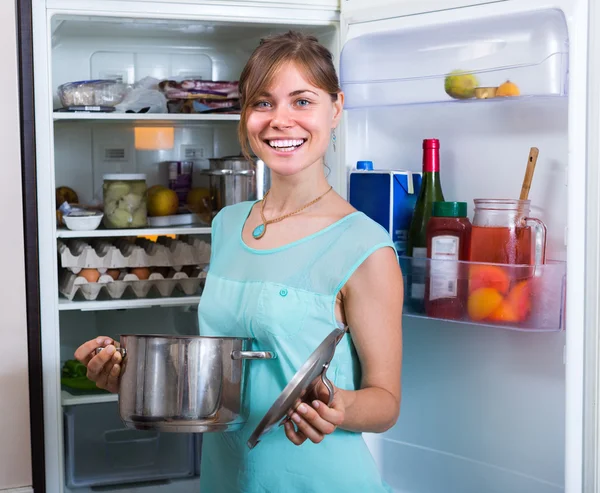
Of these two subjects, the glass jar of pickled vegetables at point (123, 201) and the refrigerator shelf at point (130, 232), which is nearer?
the refrigerator shelf at point (130, 232)

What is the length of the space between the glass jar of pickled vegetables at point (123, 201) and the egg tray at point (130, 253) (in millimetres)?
71

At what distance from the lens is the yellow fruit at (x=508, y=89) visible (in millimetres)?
1400

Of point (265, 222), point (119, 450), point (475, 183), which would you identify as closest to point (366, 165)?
point (475, 183)

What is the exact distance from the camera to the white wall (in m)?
1.72

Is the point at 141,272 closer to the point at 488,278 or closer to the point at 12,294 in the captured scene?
the point at 12,294

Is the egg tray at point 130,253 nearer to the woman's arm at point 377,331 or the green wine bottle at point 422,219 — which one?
the green wine bottle at point 422,219

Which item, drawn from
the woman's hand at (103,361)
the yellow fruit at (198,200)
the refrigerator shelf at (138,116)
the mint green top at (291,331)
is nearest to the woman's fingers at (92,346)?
the woman's hand at (103,361)

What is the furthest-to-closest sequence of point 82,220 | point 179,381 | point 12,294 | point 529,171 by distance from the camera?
point 82,220 → point 12,294 → point 529,171 → point 179,381

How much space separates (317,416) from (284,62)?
52 centimetres

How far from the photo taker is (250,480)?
1.17 m

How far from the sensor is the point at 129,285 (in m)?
2.16

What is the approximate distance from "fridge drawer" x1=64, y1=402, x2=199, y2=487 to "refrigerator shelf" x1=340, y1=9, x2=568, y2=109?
110 cm

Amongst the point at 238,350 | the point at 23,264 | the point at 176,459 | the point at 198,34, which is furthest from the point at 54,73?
the point at 238,350

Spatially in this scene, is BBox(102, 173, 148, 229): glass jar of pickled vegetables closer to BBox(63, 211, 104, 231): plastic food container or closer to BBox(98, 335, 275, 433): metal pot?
BBox(63, 211, 104, 231): plastic food container
